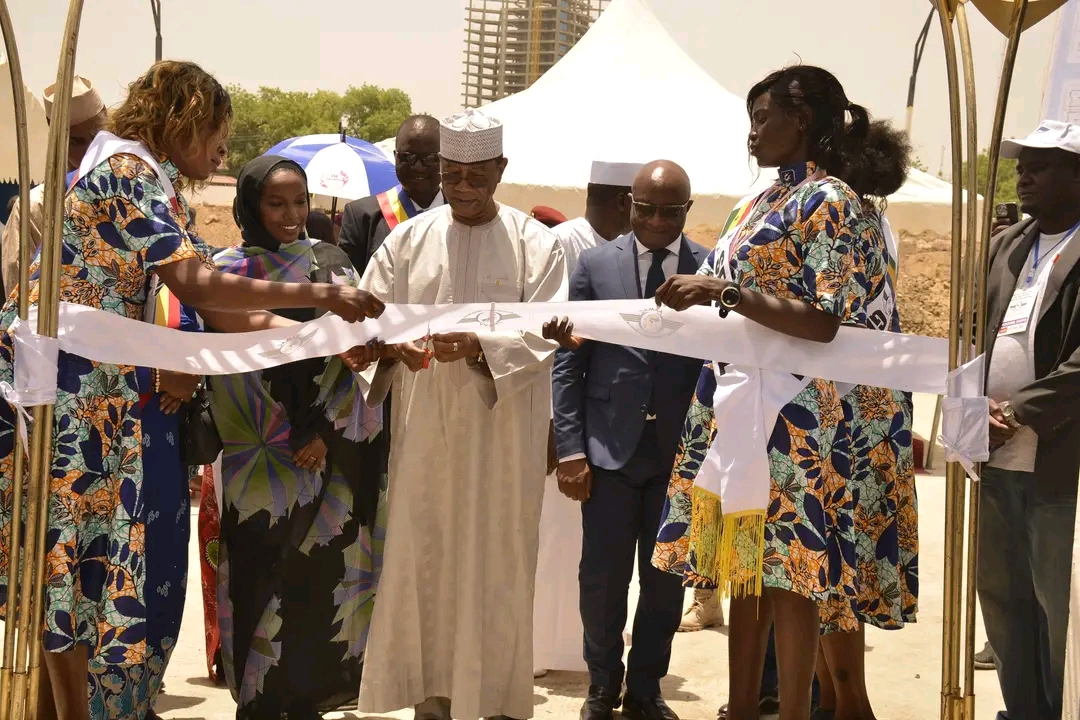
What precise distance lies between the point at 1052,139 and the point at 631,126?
11572 millimetres

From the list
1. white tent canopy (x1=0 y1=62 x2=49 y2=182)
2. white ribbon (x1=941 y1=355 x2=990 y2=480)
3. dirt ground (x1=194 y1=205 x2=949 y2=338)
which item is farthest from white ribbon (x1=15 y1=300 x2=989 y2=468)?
dirt ground (x1=194 y1=205 x2=949 y2=338)

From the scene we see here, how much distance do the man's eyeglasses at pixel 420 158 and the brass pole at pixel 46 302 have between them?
2.66m

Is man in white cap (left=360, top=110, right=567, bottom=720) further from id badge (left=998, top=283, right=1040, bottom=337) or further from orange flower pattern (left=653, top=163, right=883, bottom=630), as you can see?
id badge (left=998, top=283, right=1040, bottom=337)

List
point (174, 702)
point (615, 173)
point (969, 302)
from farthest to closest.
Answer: point (615, 173) < point (174, 702) < point (969, 302)

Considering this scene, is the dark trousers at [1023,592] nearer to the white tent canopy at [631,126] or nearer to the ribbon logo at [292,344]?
the ribbon logo at [292,344]

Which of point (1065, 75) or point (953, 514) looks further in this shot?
point (1065, 75)

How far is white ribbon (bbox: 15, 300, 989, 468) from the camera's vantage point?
4.14 metres

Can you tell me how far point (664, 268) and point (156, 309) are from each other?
7.13 ft

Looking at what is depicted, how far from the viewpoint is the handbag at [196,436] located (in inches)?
182

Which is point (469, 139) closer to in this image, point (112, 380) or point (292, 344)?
point (292, 344)

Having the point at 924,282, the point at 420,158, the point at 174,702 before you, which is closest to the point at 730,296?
the point at 420,158

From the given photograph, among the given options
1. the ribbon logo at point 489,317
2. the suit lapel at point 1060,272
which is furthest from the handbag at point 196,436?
the suit lapel at point 1060,272

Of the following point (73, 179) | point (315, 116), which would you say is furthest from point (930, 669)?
point (315, 116)

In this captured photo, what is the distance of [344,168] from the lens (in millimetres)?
10055
